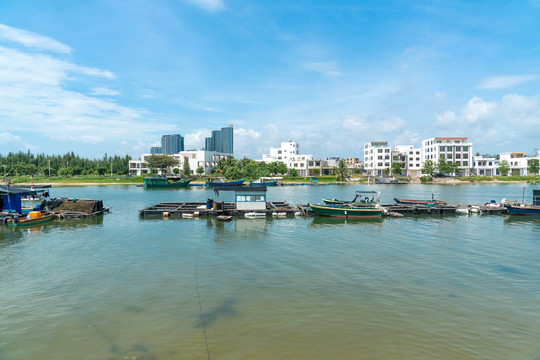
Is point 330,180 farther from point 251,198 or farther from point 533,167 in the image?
point 251,198

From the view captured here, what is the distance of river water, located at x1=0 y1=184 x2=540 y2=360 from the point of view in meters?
10.8

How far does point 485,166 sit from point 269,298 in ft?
538

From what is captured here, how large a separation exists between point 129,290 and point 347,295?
437 inches

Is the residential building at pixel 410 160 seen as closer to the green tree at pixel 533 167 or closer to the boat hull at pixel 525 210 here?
the green tree at pixel 533 167

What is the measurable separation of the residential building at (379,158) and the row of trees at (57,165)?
4930 inches

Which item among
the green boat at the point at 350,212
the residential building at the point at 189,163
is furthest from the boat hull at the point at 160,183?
the green boat at the point at 350,212

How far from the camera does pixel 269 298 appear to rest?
1445cm

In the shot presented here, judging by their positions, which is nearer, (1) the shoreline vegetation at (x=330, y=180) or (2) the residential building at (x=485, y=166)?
(1) the shoreline vegetation at (x=330, y=180)

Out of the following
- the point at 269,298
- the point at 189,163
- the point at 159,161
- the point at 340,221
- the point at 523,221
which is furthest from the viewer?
the point at 189,163

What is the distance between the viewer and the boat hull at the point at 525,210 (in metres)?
41.8

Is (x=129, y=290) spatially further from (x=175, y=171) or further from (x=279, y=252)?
(x=175, y=171)

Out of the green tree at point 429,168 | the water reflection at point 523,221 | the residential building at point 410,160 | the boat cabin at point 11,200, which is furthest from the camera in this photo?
the residential building at point 410,160

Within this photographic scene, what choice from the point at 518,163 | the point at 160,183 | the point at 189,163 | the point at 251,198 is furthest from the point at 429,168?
the point at 251,198

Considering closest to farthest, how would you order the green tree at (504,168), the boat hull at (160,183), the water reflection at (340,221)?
the water reflection at (340,221), the boat hull at (160,183), the green tree at (504,168)
